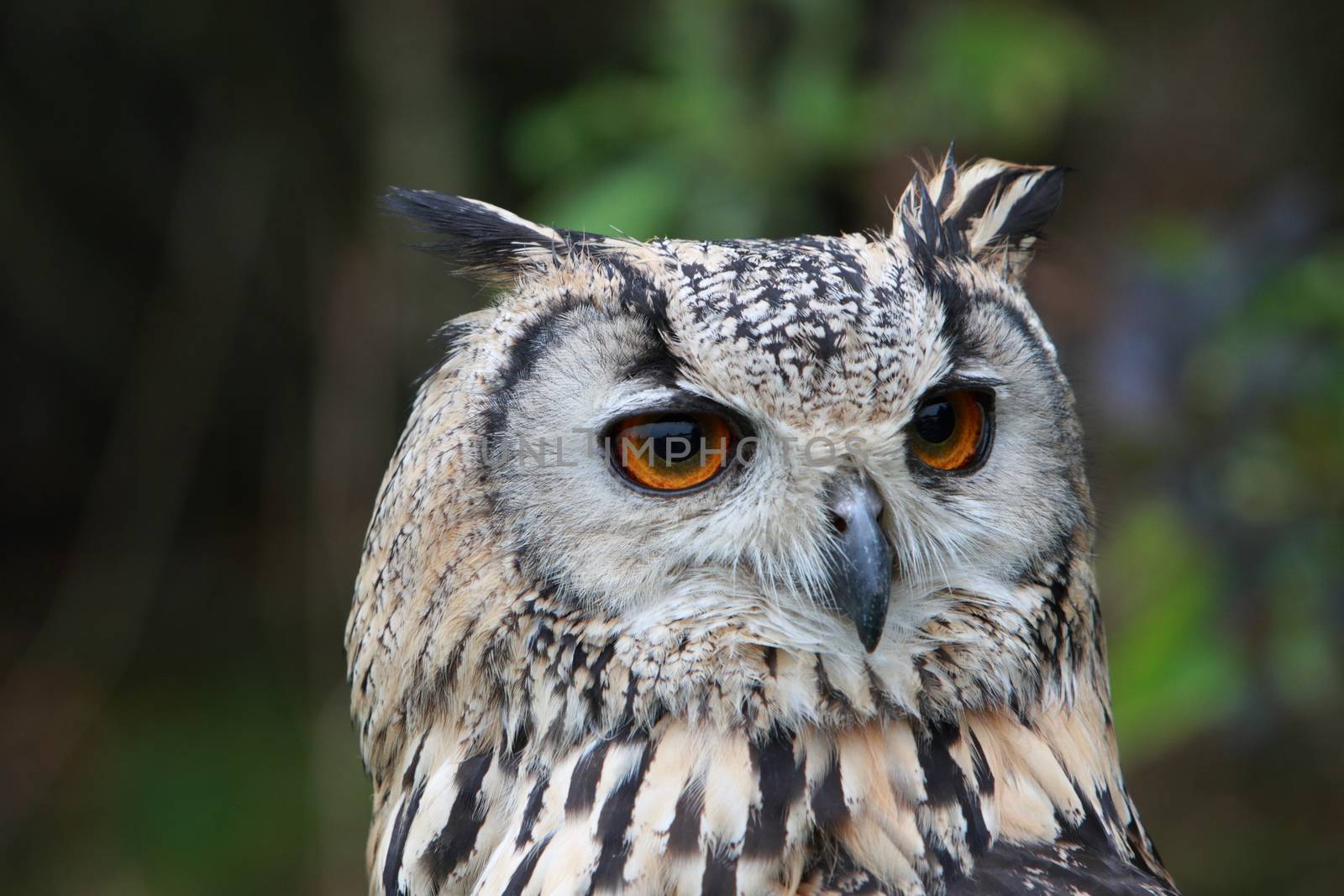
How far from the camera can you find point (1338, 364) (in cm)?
208

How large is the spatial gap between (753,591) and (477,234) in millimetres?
480

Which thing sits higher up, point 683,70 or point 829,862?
point 683,70

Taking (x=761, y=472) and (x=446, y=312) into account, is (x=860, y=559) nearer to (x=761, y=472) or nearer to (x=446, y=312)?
(x=761, y=472)

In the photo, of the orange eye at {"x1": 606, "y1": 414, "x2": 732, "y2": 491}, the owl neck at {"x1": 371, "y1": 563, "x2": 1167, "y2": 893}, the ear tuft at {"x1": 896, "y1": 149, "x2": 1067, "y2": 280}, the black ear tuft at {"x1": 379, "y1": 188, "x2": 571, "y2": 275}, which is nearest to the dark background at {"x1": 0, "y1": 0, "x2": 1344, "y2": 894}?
the ear tuft at {"x1": 896, "y1": 149, "x2": 1067, "y2": 280}

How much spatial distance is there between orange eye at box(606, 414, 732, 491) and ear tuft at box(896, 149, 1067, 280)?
31 cm

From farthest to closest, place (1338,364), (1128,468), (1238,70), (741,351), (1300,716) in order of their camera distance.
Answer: (1238,70), (1300,716), (1128,468), (1338,364), (741,351)

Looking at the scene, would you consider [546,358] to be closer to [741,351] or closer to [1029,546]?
[741,351]

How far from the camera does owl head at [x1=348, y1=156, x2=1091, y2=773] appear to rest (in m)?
1.19

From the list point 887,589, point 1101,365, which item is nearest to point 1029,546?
point 887,589

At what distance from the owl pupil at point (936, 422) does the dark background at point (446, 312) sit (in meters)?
0.37

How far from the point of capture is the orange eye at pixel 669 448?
1.22 metres

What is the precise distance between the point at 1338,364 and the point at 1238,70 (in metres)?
1.61

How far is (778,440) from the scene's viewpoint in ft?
3.99

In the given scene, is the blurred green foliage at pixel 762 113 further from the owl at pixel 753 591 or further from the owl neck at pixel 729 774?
the owl neck at pixel 729 774
